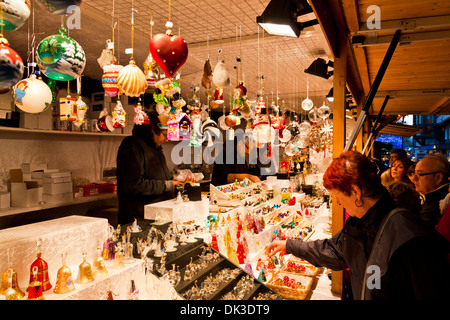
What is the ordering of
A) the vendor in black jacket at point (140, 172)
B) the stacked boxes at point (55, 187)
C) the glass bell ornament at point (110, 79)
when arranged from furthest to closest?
the stacked boxes at point (55, 187) → the vendor in black jacket at point (140, 172) → the glass bell ornament at point (110, 79)

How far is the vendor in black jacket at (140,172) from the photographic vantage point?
3.15m

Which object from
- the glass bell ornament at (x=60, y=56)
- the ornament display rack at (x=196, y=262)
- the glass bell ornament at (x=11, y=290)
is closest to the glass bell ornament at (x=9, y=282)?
→ the glass bell ornament at (x=11, y=290)

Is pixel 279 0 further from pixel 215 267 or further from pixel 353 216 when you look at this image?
pixel 215 267

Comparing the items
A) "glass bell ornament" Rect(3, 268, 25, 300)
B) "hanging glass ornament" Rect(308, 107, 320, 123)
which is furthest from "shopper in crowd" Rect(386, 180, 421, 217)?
"hanging glass ornament" Rect(308, 107, 320, 123)

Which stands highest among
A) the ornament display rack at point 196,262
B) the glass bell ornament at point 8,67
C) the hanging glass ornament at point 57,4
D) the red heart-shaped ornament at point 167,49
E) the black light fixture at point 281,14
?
the black light fixture at point 281,14

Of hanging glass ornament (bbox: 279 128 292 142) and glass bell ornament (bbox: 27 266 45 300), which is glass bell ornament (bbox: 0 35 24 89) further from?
hanging glass ornament (bbox: 279 128 292 142)

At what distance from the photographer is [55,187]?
15.4 ft

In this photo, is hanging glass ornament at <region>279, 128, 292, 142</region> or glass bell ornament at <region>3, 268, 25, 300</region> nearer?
glass bell ornament at <region>3, 268, 25, 300</region>

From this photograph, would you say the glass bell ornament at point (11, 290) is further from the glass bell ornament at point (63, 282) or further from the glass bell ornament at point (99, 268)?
the glass bell ornament at point (99, 268)

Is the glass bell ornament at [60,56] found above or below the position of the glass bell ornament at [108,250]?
above

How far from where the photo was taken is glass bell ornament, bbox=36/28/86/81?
1.34 metres

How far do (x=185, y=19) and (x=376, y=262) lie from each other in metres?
2.95

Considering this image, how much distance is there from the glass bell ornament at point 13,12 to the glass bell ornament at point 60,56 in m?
0.29

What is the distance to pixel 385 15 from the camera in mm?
2113
